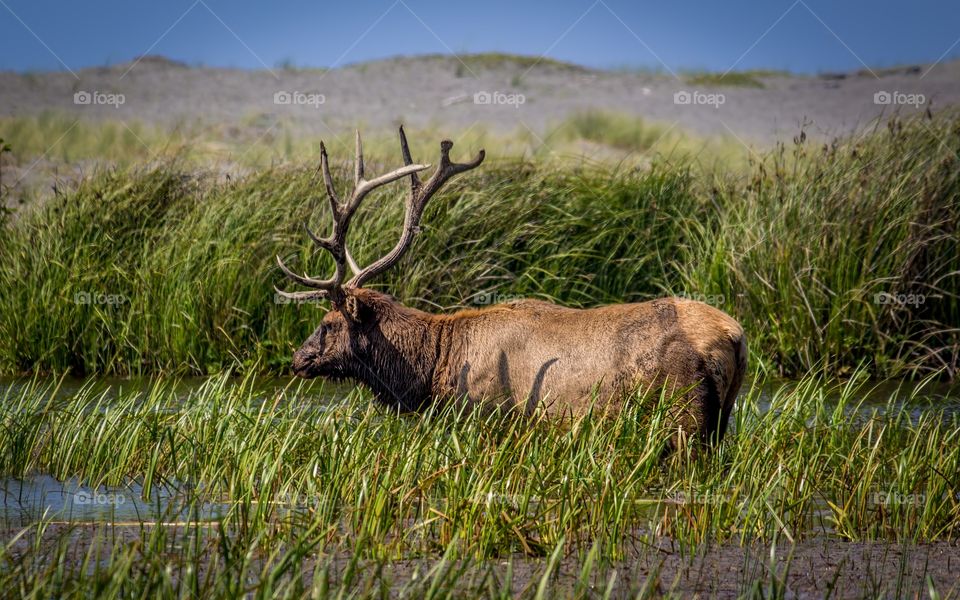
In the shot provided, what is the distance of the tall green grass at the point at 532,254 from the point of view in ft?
38.3

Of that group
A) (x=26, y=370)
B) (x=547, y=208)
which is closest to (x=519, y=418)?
(x=547, y=208)

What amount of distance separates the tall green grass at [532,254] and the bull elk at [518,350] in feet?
10.1

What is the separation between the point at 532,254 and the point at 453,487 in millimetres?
6645

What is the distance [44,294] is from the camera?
40.5ft

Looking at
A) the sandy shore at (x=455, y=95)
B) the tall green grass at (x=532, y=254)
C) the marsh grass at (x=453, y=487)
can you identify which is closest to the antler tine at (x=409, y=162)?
the marsh grass at (x=453, y=487)

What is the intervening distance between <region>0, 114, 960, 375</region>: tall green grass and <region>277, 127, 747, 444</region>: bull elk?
3.08 m

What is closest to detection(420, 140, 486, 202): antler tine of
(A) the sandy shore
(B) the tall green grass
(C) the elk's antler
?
(C) the elk's antler

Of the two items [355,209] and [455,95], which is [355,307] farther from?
[455,95]

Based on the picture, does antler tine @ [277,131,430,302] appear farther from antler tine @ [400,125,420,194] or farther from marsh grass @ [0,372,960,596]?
marsh grass @ [0,372,960,596]

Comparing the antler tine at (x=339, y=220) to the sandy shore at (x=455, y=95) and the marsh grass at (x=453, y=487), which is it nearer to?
the marsh grass at (x=453, y=487)

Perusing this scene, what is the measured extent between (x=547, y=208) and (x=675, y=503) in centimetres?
698

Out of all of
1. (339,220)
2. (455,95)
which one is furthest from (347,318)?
(455,95)

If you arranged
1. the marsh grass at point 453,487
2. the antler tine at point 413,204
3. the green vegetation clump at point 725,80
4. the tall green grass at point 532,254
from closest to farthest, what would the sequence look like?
the marsh grass at point 453,487
the antler tine at point 413,204
the tall green grass at point 532,254
the green vegetation clump at point 725,80

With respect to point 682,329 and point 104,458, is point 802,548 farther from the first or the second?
point 104,458
